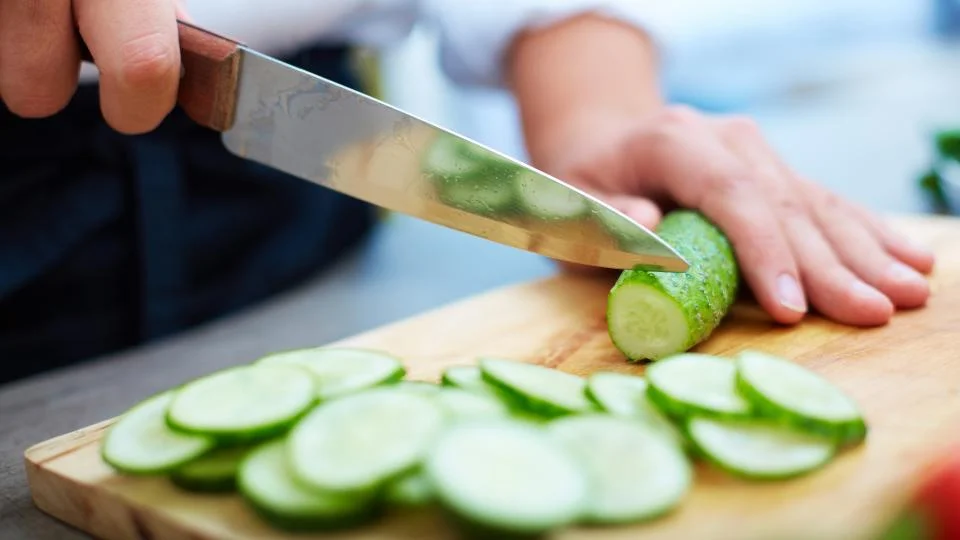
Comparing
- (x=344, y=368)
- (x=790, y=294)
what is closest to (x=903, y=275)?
(x=790, y=294)

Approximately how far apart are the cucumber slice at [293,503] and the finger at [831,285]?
93 centimetres

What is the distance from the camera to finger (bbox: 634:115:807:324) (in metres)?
1.67

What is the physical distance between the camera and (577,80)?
7.45 feet

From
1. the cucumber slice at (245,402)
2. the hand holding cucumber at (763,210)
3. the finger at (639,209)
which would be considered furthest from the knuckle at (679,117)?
the cucumber slice at (245,402)

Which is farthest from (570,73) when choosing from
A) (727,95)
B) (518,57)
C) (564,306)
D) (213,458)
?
(727,95)

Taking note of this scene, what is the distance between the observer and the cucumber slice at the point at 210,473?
1.10 m

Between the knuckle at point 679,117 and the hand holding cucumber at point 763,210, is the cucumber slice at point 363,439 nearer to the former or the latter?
the hand holding cucumber at point 763,210

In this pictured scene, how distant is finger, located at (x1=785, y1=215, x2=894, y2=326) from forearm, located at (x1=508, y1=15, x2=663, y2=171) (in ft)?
1.77

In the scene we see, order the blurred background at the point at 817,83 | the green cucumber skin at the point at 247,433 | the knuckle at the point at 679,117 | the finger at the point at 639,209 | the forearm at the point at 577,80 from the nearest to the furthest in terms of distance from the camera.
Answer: the green cucumber skin at the point at 247,433 < the finger at the point at 639,209 < the knuckle at the point at 679,117 < the forearm at the point at 577,80 < the blurred background at the point at 817,83

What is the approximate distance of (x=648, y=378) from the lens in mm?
1183

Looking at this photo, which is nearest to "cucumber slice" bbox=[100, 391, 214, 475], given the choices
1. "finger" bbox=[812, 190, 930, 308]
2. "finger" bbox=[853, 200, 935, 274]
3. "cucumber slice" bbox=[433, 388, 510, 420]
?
"cucumber slice" bbox=[433, 388, 510, 420]

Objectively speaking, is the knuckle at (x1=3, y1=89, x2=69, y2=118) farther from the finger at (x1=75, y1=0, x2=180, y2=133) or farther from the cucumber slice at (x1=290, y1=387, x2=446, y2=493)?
the cucumber slice at (x1=290, y1=387, x2=446, y2=493)

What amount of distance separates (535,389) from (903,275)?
2.77ft

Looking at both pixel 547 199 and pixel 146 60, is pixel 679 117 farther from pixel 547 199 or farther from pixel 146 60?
pixel 146 60
